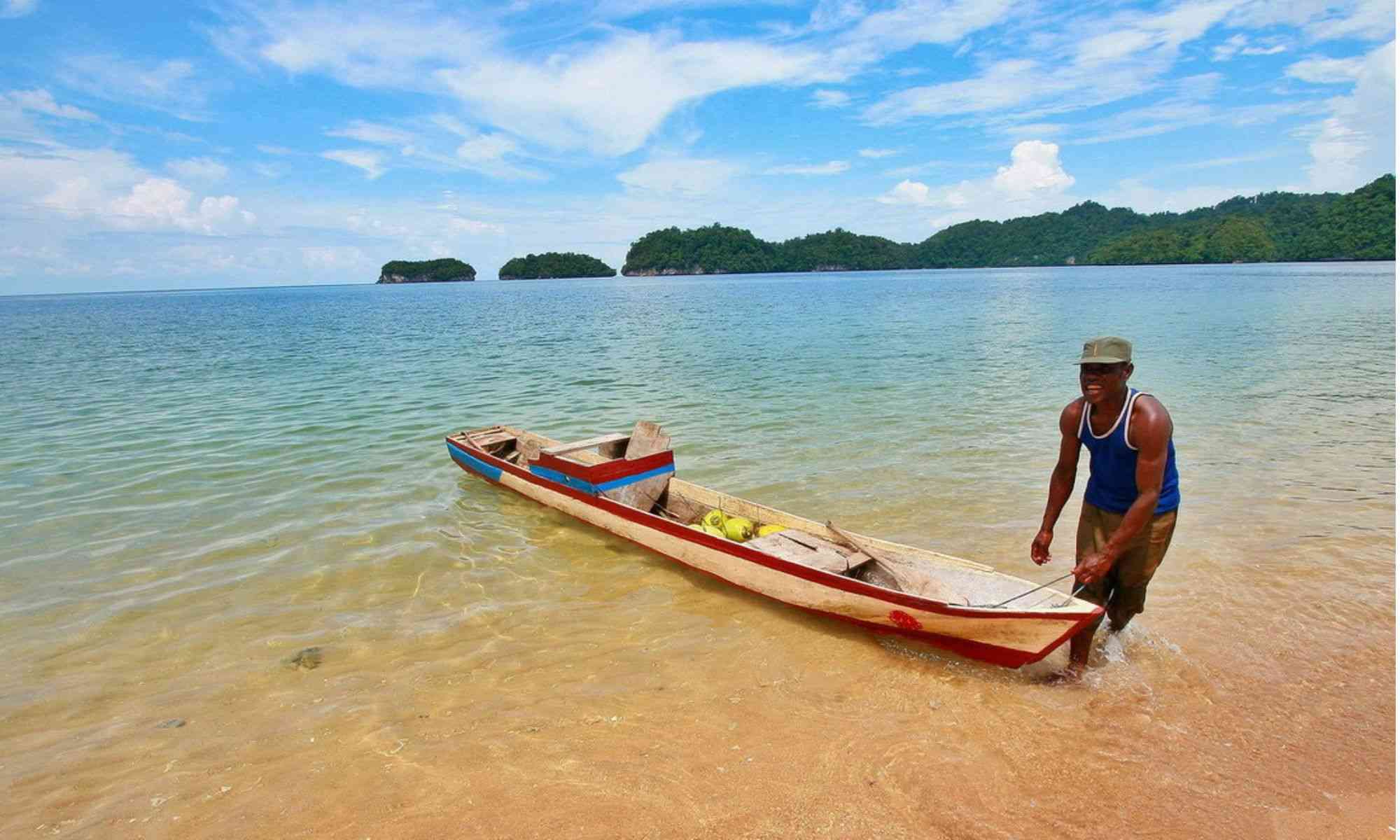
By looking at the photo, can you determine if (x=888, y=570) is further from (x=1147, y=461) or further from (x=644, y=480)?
(x=644, y=480)

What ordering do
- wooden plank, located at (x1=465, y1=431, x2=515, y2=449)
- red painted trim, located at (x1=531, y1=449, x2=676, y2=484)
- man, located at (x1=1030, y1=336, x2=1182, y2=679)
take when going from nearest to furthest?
man, located at (x1=1030, y1=336, x2=1182, y2=679) → red painted trim, located at (x1=531, y1=449, x2=676, y2=484) → wooden plank, located at (x1=465, y1=431, x2=515, y2=449)

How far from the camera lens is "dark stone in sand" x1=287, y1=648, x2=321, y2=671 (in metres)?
6.51

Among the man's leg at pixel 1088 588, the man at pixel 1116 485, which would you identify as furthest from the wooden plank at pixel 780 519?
the man at pixel 1116 485

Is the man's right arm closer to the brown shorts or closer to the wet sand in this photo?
the brown shorts

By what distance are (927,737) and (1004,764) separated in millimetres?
533

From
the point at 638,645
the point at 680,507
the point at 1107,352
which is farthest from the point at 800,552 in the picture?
the point at 1107,352

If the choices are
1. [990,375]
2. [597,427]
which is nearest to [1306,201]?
[990,375]

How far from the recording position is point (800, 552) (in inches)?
288

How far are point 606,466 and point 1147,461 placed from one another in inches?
244

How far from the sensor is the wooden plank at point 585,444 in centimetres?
1039

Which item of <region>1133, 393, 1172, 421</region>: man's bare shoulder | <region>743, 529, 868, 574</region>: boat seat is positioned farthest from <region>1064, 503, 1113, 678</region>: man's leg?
<region>743, 529, 868, 574</region>: boat seat

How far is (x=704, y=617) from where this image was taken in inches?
287

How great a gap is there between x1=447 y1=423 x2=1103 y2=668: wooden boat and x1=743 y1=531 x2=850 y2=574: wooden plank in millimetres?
15

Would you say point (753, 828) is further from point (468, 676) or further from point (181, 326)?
point (181, 326)
